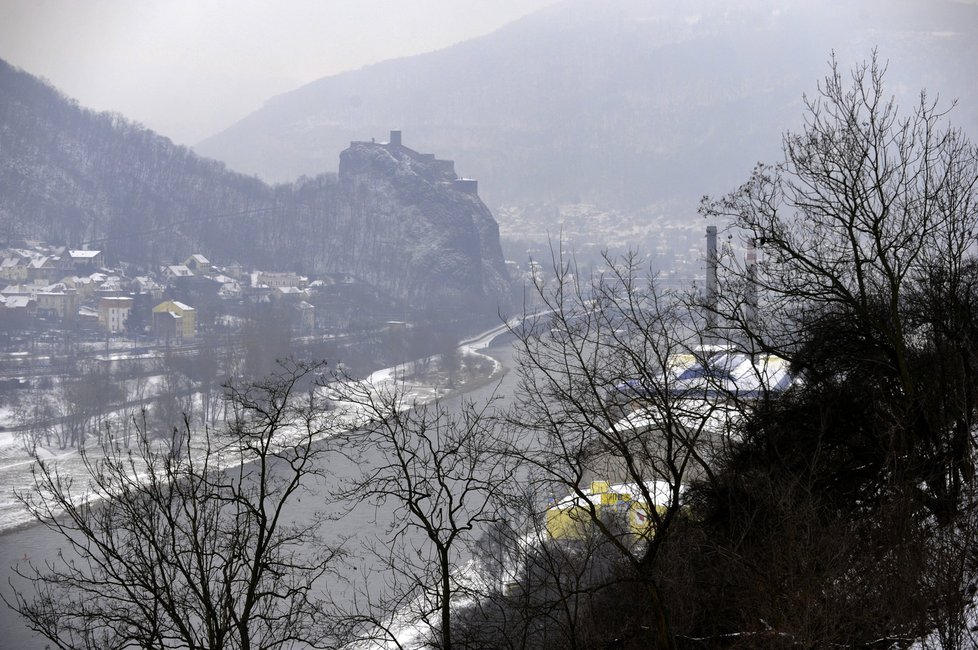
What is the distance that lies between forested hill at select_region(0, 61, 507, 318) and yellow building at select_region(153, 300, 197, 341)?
1395 cm

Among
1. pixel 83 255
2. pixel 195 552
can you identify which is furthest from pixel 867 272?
pixel 83 255

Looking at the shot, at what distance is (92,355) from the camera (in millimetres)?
36000

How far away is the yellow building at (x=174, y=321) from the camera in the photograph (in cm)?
4125

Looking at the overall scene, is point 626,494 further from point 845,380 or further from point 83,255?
point 83,255

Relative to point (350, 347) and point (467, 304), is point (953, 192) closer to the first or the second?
point (350, 347)

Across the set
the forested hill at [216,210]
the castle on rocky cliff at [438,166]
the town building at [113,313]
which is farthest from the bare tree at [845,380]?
the castle on rocky cliff at [438,166]

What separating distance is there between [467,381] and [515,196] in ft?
294

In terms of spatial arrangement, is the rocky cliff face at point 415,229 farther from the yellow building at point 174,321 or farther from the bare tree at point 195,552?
the bare tree at point 195,552

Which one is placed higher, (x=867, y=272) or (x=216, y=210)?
(x=216, y=210)

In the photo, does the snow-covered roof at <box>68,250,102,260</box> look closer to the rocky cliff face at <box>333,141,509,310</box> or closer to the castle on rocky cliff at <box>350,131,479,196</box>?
the rocky cliff face at <box>333,141,509,310</box>

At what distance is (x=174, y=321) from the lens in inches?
Answer: 1652

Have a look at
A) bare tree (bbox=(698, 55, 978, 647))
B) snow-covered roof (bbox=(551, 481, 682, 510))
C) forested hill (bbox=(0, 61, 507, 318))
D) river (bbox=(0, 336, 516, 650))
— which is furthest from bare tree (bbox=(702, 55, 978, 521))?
forested hill (bbox=(0, 61, 507, 318))

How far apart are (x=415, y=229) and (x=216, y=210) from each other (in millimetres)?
12992

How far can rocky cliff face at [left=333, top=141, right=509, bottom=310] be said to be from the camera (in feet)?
203
